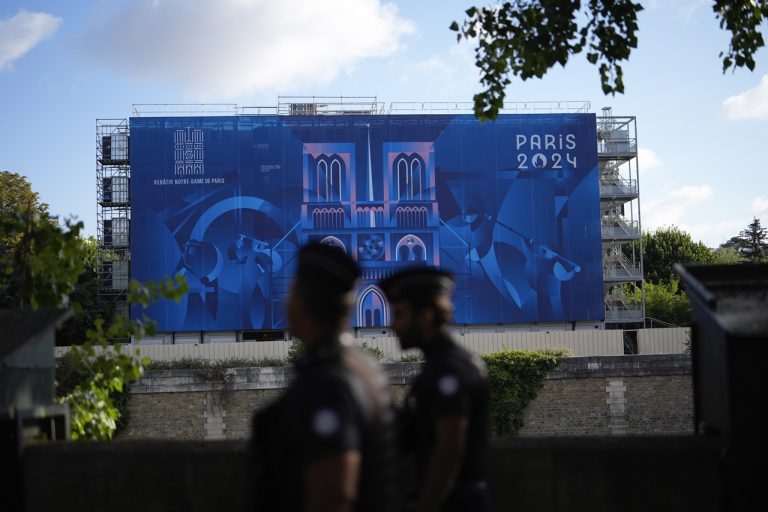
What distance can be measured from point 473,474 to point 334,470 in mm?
1278

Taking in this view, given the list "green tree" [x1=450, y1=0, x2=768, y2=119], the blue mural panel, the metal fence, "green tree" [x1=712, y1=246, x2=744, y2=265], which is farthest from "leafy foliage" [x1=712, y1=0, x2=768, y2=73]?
"green tree" [x1=712, y1=246, x2=744, y2=265]

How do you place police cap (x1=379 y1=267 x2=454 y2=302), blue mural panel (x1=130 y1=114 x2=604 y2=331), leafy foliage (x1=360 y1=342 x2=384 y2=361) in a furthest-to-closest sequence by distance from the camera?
blue mural panel (x1=130 y1=114 x2=604 y2=331) < leafy foliage (x1=360 y1=342 x2=384 y2=361) < police cap (x1=379 y1=267 x2=454 y2=302)

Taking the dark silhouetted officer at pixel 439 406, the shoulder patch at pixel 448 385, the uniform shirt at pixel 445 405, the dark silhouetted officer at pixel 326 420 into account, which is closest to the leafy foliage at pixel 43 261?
the dark silhouetted officer at pixel 439 406

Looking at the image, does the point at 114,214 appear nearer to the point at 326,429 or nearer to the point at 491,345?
the point at 491,345

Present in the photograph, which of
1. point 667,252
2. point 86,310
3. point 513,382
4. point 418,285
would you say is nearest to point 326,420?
point 418,285

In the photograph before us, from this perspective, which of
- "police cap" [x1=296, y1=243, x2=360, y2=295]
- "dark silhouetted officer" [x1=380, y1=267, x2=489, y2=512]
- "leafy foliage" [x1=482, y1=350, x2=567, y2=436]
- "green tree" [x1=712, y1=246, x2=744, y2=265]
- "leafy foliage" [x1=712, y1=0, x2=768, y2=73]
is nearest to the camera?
"police cap" [x1=296, y1=243, x2=360, y2=295]

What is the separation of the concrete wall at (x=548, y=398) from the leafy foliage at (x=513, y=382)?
0.36 m

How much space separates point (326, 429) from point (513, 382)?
25.5m

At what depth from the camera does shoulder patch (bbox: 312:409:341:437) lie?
217 cm

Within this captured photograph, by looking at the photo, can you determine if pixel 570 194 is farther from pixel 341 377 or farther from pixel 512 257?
pixel 341 377

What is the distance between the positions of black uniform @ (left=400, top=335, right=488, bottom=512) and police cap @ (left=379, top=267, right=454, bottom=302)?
211 mm

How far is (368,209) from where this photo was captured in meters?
46.4

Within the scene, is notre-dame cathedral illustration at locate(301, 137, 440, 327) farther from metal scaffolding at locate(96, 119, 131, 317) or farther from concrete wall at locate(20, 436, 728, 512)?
concrete wall at locate(20, 436, 728, 512)

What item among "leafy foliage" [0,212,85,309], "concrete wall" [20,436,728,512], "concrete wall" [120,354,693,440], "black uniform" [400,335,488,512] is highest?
"leafy foliage" [0,212,85,309]
